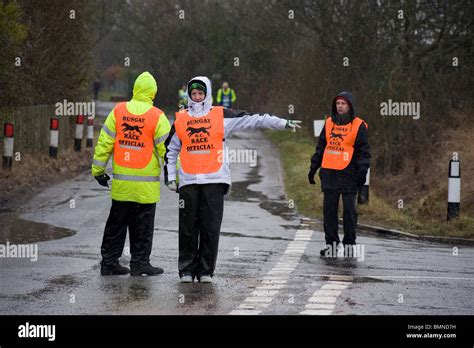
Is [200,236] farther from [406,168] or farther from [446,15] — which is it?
[446,15]

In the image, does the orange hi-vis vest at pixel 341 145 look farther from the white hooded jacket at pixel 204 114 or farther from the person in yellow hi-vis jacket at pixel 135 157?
the person in yellow hi-vis jacket at pixel 135 157

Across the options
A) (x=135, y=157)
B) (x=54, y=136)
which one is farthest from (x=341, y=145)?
(x=54, y=136)

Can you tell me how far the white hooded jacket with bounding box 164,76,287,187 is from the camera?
35.6 ft

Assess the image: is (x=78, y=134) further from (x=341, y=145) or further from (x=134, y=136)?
(x=134, y=136)

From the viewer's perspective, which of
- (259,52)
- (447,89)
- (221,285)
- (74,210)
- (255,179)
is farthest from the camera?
(259,52)

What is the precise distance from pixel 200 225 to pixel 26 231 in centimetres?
459

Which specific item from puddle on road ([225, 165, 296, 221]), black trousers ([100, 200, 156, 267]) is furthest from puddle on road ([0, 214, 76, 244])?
puddle on road ([225, 165, 296, 221])

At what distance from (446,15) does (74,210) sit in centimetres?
1515

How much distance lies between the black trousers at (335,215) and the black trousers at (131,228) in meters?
2.87

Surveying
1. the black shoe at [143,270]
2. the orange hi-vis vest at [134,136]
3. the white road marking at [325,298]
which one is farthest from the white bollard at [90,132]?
the white road marking at [325,298]

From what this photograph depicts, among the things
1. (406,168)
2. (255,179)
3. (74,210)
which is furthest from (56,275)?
(406,168)

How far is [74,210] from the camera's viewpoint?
1764 centimetres

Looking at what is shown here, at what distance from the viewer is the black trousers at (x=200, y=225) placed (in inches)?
428

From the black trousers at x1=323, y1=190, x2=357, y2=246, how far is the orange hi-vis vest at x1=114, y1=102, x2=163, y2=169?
10.0 ft
